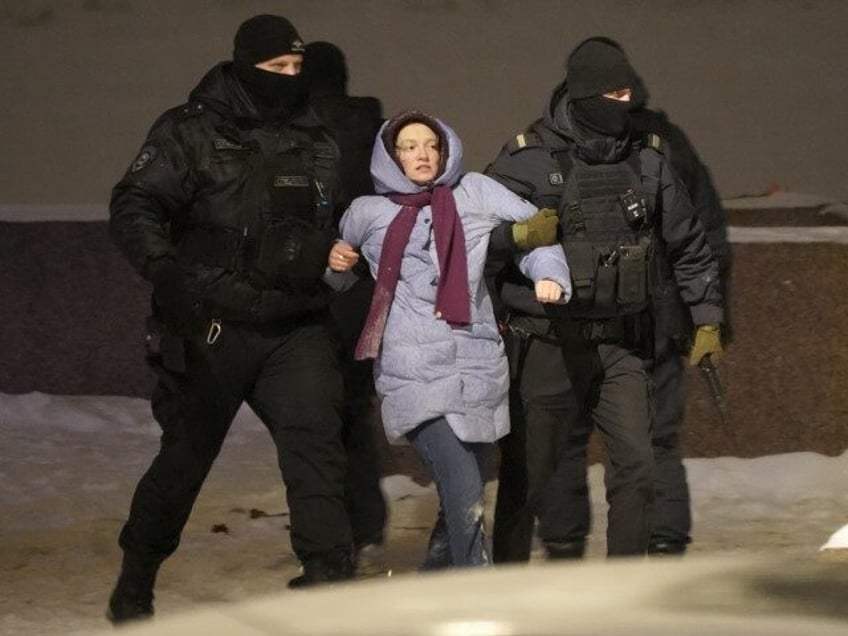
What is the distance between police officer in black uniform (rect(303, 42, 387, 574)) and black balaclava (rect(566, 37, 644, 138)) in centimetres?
81

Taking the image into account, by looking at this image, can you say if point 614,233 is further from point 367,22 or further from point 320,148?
point 367,22

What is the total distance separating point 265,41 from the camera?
256 inches

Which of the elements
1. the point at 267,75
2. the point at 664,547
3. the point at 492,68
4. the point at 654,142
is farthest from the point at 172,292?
the point at 492,68

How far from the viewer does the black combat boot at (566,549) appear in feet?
24.1

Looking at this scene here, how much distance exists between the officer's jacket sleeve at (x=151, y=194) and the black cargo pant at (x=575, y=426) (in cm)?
109

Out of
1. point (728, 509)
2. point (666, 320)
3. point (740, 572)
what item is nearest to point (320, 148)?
point (666, 320)

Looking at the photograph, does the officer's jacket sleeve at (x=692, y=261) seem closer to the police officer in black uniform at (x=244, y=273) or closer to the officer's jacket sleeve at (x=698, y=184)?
the officer's jacket sleeve at (x=698, y=184)

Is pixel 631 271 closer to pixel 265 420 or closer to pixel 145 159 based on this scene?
pixel 265 420

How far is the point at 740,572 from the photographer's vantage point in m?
3.45

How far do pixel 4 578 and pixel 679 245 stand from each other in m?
2.44

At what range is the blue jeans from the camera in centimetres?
643

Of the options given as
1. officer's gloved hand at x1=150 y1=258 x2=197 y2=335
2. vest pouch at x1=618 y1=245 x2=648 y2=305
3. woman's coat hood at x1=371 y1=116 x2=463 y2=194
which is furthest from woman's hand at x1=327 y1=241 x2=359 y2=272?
vest pouch at x1=618 y1=245 x2=648 y2=305

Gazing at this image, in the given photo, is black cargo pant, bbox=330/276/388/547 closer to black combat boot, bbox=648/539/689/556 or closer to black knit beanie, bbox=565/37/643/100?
black combat boot, bbox=648/539/689/556

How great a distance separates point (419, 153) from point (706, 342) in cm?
106
